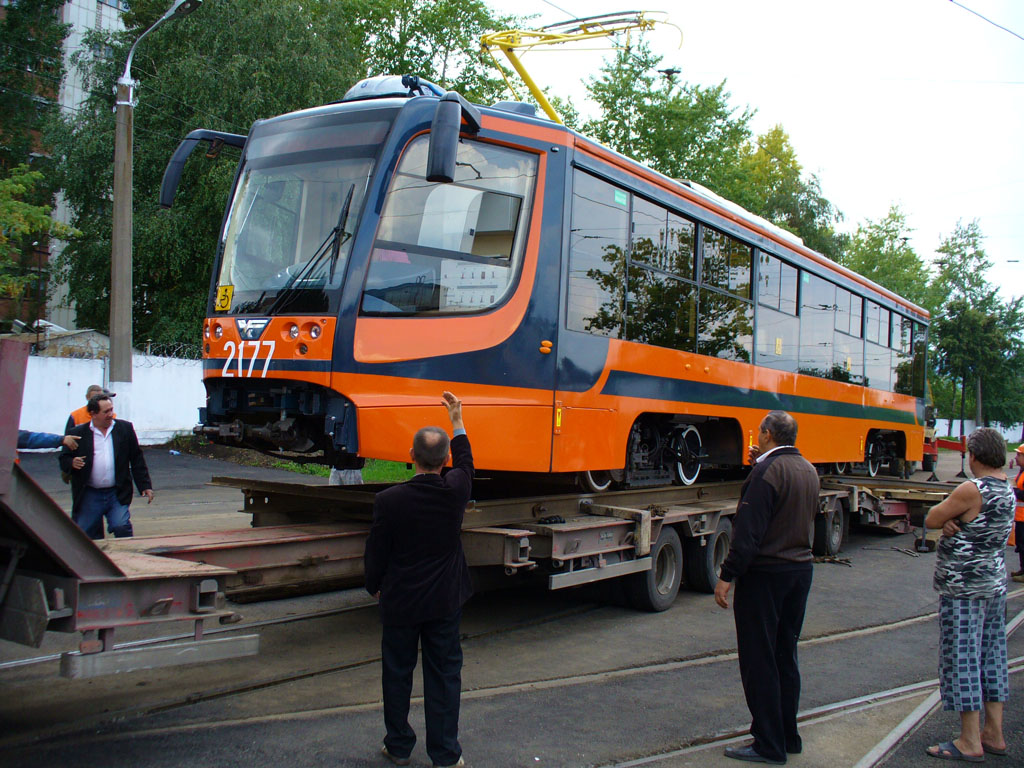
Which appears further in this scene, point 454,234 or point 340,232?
point 454,234

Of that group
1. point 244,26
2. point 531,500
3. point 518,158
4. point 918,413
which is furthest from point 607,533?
point 244,26

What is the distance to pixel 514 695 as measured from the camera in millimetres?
5531

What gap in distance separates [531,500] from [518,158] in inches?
102

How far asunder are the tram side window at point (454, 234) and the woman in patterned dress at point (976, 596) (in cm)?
319

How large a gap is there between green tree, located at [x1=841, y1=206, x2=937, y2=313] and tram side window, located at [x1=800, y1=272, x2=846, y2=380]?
4638 centimetres

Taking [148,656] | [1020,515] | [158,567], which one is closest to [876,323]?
[1020,515]

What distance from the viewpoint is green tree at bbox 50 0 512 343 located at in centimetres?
2564

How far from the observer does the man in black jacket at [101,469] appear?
23.7 ft

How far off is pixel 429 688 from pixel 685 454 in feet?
17.3

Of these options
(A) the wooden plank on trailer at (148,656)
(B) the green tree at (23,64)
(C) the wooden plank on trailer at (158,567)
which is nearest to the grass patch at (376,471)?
(C) the wooden plank on trailer at (158,567)

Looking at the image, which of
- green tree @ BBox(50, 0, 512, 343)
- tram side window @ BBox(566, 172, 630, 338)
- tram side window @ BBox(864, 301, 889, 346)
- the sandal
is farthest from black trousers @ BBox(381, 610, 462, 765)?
green tree @ BBox(50, 0, 512, 343)

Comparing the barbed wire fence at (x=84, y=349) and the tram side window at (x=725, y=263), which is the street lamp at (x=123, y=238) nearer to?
the barbed wire fence at (x=84, y=349)

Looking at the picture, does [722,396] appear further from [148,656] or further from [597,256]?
[148,656]

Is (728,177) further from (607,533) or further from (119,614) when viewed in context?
(119,614)
